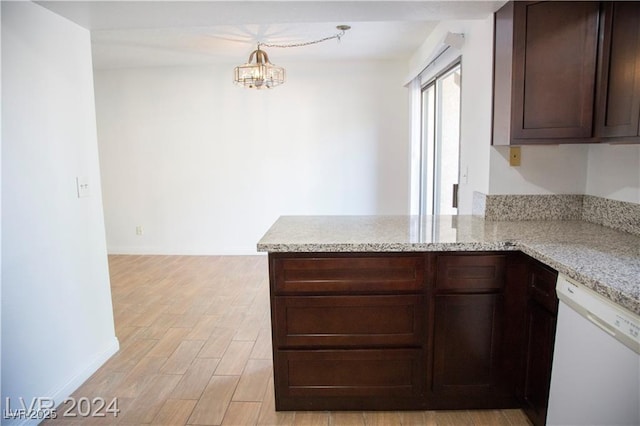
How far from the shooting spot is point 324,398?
2.00 m

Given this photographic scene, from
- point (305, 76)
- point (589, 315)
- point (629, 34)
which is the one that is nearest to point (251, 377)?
point (589, 315)

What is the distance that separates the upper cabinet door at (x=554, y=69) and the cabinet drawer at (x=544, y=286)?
2.43ft

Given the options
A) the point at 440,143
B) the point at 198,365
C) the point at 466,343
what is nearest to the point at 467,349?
the point at 466,343

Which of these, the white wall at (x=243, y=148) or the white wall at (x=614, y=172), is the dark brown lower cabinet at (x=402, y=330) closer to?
the white wall at (x=614, y=172)

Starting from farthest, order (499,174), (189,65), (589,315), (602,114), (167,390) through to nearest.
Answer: (189,65) → (499,174) → (167,390) → (602,114) → (589,315)

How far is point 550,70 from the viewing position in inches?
79.4

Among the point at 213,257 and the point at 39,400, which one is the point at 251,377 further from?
the point at 213,257

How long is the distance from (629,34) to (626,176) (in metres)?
0.69

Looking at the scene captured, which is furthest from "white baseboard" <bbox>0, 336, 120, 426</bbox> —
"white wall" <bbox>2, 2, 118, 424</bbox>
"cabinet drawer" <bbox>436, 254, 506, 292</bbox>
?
"cabinet drawer" <bbox>436, 254, 506, 292</bbox>

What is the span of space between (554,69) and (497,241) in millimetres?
943

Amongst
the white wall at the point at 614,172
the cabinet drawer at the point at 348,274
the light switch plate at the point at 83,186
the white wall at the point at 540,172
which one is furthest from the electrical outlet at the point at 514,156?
the light switch plate at the point at 83,186

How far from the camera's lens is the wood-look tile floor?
1.99 metres

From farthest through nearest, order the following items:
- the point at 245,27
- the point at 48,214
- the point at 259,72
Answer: the point at 245,27 → the point at 259,72 → the point at 48,214

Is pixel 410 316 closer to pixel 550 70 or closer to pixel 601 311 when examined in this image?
pixel 601 311
